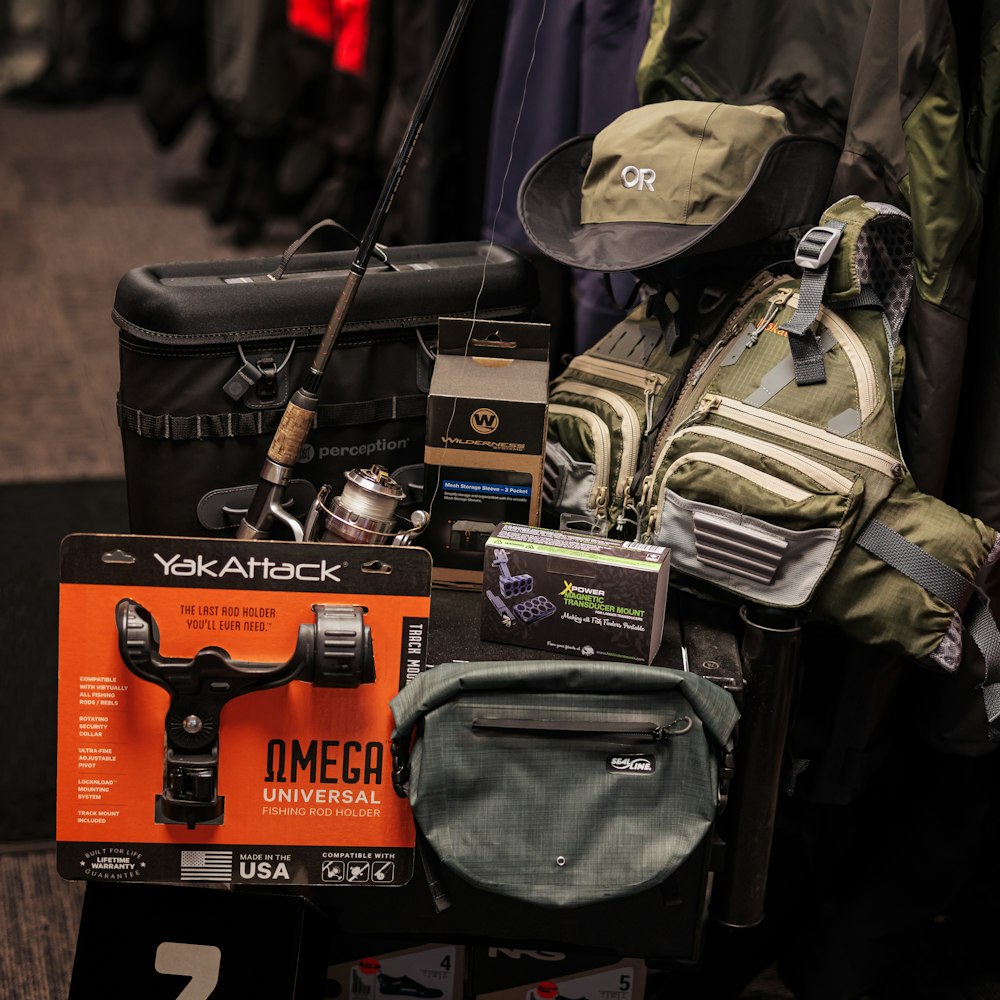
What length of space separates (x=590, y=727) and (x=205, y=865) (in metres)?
0.44

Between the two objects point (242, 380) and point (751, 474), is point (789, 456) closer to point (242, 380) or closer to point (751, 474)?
point (751, 474)

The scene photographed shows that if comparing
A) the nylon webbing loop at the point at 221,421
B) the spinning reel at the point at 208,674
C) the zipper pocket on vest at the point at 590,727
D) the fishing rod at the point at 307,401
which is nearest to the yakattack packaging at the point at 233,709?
the spinning reel at the point at 208,674

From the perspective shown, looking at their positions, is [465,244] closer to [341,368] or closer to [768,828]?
[341,368]

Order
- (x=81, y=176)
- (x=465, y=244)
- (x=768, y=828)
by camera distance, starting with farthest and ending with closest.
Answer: (x=81, y=176)
(x=465, y=244)
(x=768, y=828)

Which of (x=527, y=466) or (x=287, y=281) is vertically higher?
(x=287, y=281)

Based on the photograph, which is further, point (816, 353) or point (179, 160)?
point (179, 160)

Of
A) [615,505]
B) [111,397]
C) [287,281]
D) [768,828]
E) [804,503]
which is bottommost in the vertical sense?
[111,397]

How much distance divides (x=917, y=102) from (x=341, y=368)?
80 cm

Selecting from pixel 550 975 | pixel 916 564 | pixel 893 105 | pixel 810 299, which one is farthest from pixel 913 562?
pixel 550 975

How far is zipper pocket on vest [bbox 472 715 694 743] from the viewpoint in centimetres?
137

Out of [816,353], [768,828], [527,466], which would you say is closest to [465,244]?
[527,466]

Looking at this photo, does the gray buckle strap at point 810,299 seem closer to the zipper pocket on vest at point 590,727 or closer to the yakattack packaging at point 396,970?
the zipper pocket on vest at point 590,727

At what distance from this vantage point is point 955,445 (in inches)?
69.7

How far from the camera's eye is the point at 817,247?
1550mm
